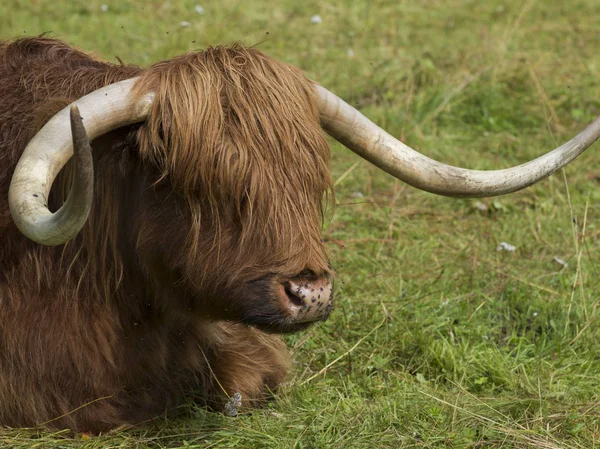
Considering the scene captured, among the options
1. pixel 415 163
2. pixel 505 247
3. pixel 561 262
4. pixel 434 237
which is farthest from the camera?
pixel 434 237

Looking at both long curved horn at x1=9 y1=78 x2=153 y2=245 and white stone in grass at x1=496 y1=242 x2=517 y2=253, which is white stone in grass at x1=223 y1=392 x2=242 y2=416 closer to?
long curved horn at x1=9 y1=78 x2=153 y2=245

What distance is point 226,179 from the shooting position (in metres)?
3.50

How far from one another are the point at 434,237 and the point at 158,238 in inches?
103

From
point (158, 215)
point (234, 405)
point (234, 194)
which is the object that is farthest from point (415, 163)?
point (234, 405)

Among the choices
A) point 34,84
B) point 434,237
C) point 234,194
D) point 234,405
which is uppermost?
point 34,84

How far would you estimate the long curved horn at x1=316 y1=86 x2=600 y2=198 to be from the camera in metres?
3.93

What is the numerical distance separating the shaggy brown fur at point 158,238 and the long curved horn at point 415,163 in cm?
15

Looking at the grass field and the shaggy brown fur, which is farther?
the grass field

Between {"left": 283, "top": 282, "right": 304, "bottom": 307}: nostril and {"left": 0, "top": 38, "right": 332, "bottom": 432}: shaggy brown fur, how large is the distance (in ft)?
0.13

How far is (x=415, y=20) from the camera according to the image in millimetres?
9383

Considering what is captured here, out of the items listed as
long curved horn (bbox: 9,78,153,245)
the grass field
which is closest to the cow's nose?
the grass field

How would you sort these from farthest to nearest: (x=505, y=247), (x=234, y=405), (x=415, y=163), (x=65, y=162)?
(x=505, y=247) < (x=234, y=405) < (x=415, y=163) < (x=65, y=162)

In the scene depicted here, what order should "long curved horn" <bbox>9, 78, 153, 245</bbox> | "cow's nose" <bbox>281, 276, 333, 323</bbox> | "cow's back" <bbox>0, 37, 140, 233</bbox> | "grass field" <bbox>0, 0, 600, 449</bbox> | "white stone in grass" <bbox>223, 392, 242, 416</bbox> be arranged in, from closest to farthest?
1. "long curved horn" <bbox>9, 78, 153, 245</bbox>
2. "cow's nose" <bbox>281, 276, 333, 323</bbox>
3. "cow's back" <bbox>0, 37, 140, 233</bbox>
4. "grass field" <bbox>0, 0, 600, 449</bbox>
5. "white stone in grass" <bbox>223, 392, 242, 416</bbox>

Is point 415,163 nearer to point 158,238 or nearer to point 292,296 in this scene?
point 292,296
